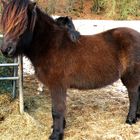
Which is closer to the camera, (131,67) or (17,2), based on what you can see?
(17,2)

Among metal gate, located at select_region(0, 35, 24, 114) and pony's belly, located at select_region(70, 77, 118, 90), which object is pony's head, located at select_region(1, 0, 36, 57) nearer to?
metal gate, located at select_region(0, 35, 24, 114)

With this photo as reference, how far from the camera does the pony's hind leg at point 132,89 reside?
4.79 m

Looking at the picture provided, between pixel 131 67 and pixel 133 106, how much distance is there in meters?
0.57

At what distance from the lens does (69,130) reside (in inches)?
188

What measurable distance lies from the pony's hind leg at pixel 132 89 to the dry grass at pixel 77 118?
0.39 feet

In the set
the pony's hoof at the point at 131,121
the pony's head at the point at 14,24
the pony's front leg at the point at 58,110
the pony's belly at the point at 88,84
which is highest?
the pony's head at the point at 14,24

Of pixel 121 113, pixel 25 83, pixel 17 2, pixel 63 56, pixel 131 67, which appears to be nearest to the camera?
pixel 17 2

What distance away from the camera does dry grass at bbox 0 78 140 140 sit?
4633mm

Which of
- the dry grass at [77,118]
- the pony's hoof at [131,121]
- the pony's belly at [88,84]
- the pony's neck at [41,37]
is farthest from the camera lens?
the pony's hoof at [131,121]

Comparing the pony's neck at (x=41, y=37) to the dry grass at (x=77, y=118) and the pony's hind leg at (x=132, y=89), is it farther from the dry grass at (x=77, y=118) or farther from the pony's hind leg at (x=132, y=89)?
the pony's hind leg at (x=132, y=89)

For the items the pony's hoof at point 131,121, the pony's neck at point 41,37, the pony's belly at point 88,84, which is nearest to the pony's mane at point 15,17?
the pony's neck at point 41,37

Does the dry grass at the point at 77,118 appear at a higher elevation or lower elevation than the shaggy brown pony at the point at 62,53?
lower

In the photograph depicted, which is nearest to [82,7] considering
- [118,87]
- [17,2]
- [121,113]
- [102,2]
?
[102,2]

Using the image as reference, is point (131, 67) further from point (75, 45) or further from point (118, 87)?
point (118, 87)
